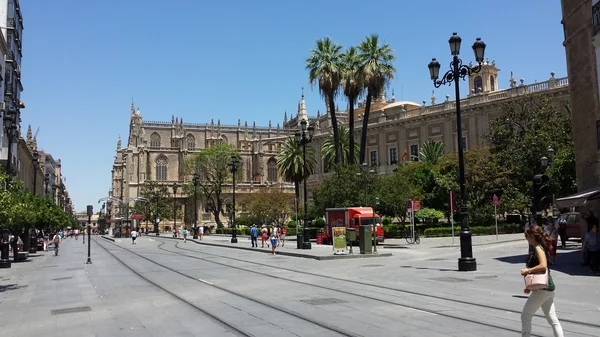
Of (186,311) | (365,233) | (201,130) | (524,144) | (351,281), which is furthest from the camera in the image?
(201,130)

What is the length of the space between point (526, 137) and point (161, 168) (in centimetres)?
7945

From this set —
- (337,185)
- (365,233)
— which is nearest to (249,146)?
(337,185)

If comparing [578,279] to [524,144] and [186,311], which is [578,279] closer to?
[186,311]

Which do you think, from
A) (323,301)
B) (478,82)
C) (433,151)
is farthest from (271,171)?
(323,301)

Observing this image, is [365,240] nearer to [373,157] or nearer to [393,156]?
[393,156]

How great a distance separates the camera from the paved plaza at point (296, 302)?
24.9ft

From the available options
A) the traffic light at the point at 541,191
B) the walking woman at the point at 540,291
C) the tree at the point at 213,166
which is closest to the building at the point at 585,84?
the traffic light at the point at 541,191

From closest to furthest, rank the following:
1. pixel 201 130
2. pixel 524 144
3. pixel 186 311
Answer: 1. pixel 186 311
2. pixel 524 144
3. pixel 201 130

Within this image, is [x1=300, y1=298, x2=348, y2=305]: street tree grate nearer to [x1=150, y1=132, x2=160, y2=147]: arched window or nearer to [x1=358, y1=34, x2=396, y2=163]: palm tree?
[x1=358, y1=34, x2=396, y2=163]: palm tree

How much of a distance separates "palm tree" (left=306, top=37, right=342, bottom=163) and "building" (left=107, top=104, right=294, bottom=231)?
55.8 m

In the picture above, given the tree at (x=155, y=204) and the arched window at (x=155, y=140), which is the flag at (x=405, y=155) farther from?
the arched window at (x=155, y=140)

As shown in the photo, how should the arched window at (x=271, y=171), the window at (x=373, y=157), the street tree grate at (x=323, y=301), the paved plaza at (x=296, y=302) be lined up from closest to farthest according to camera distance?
1. the paved plaza at (x=296, y=302)
2. the street tree grate at (x=323, y=301)
3. the window at (x=373, y=157)
4. the arched window at (x=271, y=171)

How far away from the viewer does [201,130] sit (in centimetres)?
11181

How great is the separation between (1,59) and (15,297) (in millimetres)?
27865
